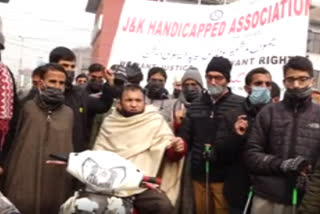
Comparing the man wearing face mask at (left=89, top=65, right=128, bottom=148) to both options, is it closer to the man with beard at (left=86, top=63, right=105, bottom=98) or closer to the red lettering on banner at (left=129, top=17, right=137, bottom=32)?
the man with beard at (left=86, top=63, right=105, bottom=98)

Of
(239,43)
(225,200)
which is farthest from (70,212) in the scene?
(239,43)

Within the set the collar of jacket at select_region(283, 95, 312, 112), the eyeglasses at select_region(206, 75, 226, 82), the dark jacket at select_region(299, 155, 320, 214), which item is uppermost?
the eyeglasses at select_region(206, 75, 226, 82)

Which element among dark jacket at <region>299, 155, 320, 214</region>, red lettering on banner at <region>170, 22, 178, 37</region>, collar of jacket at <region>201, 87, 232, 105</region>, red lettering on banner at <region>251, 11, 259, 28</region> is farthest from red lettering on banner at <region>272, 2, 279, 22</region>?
dark jacket at <region>299, 155, 320, 214</region>

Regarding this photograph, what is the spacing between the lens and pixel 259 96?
446cm

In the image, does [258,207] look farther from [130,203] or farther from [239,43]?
[239,43]

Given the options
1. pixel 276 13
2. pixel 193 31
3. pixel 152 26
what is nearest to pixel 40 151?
pixel 276 13

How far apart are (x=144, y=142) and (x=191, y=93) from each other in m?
1.14

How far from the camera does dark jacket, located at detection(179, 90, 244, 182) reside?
4.73 meters

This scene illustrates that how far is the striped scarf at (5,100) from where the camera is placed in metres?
4.18

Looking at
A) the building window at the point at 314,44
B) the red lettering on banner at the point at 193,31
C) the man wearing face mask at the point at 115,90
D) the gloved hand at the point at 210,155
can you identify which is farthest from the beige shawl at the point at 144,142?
the building window at the point at 314,44

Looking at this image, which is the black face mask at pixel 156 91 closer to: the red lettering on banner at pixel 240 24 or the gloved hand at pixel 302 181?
the red lettering on banner at pixel 240 24

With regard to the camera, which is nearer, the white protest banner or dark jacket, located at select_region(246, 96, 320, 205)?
dark jacket, located at select_region(246, 96, 320, 205)

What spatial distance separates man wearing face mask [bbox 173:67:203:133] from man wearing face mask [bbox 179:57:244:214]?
13.7 inches

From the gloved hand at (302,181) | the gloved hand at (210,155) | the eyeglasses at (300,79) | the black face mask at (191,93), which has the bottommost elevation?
the gloved hand at (302,181)
